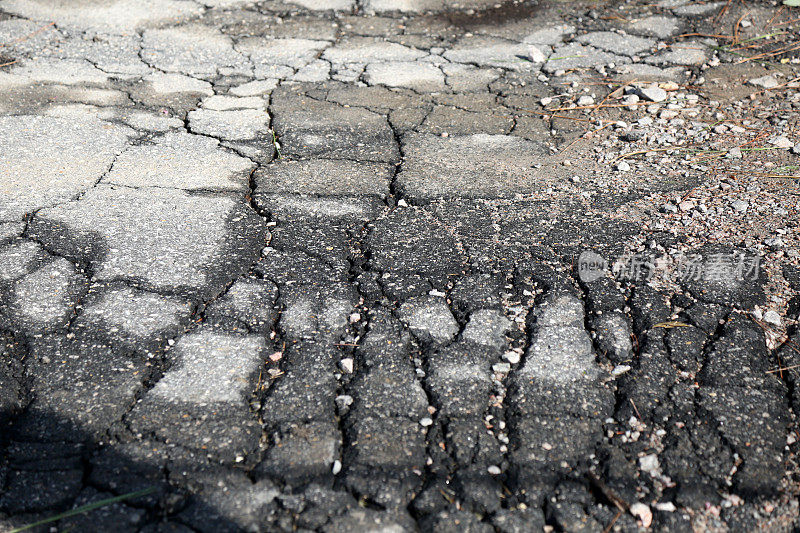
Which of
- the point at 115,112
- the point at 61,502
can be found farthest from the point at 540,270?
the point at 115,112

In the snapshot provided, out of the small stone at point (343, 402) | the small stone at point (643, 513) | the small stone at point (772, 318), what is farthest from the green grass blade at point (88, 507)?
the small stone at point (772, 318)

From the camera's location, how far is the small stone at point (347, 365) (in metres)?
2.19

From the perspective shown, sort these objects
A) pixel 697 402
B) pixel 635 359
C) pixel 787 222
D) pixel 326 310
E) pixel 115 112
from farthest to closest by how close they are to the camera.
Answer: pixel 115 112 → pixel 787 222 → pixel 326 310 → pixel 635 359 → pixel 697 402

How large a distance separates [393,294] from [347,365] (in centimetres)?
41

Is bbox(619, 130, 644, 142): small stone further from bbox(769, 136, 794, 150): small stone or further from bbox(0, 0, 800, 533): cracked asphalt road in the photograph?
bbox(769, 136, 794, 150): small stone

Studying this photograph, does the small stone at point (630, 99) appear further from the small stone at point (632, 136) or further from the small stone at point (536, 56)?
the small stone at point (536, 56)

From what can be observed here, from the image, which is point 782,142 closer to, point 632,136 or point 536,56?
point 632,136

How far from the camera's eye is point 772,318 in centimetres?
239

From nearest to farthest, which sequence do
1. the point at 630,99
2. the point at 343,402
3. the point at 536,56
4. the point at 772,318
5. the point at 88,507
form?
the point at 88,507 < the point at 343,402 < the point at 772,318 < the point at 630,99 < the point at 536,56

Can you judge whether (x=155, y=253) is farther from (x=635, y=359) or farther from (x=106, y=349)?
(x=635, y=359)

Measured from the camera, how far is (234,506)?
177 centimetres

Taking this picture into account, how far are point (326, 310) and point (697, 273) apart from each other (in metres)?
1.41

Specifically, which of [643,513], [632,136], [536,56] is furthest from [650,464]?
[536,56]

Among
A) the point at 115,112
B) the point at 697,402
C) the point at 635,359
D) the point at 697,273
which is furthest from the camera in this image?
the point at 115,112
